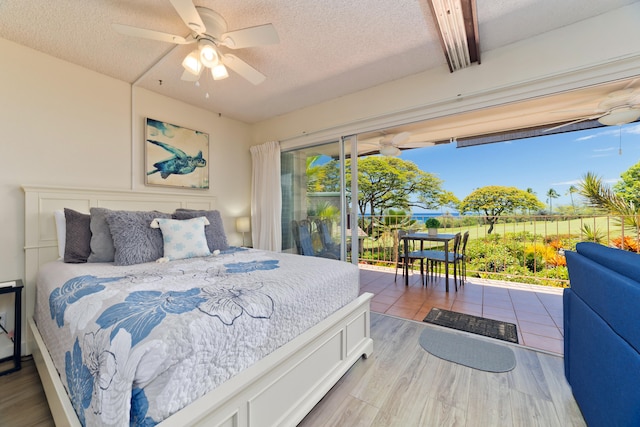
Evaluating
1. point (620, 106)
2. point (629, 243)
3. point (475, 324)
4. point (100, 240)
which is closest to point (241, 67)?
point (100, 240)

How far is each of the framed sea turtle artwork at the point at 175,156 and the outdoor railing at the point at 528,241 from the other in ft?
11.6

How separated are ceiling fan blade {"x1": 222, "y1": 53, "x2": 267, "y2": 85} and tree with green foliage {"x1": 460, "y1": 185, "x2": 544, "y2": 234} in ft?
17.5

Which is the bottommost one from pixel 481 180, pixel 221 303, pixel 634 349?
pixel 634 349

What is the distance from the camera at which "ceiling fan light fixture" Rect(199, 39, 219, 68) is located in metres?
1.87

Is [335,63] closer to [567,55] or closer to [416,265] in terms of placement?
[567,55]

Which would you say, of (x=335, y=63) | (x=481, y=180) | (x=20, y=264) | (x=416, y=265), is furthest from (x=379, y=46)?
(x=481, y=180)

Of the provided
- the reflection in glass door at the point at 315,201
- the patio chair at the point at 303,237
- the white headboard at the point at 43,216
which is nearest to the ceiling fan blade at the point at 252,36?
the reflection in glass door at the point at 315,201

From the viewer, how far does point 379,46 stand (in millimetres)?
2236

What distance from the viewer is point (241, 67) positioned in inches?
81.6

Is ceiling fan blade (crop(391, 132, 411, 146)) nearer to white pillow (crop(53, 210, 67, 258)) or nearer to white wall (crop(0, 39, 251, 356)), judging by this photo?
white wall (crop(0, 39, 251, 356))

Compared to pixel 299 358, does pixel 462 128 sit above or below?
above

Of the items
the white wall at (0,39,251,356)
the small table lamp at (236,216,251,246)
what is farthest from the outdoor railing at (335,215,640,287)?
the white wall at (0,39,251,356)

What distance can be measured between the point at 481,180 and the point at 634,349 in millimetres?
5993

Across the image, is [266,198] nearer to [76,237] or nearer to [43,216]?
[76,237]
